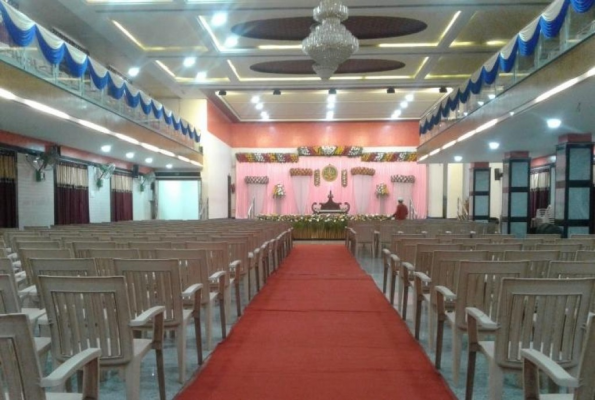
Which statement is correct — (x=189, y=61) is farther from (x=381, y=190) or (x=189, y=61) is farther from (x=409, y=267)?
(x=381, y=190)

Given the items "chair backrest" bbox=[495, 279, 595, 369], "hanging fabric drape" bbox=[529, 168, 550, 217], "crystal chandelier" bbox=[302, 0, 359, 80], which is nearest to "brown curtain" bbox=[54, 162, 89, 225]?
"crystal chandelier" bbox=[302, 0, 359, 80]

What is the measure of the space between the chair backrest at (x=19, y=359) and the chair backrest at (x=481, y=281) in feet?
8.52

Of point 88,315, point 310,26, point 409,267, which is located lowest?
point 409,267

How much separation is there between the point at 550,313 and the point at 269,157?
78.9 ft

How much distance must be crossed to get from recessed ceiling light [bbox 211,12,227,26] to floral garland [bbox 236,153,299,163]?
1365cm

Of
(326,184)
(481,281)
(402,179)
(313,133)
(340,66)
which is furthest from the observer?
(313,133)

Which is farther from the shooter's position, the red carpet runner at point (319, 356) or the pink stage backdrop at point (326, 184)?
the pink stage backdrop at point (326, 184)

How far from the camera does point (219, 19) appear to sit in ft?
40.3

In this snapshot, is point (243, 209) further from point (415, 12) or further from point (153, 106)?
point (415, 12)

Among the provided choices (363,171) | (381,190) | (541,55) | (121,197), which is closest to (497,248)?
(541,55)

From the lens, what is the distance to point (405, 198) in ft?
84.8

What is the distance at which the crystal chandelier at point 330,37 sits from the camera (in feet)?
29.0

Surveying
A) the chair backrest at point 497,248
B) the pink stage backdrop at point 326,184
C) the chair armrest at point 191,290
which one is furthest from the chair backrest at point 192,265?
the pink stage backdrop at point 326,184

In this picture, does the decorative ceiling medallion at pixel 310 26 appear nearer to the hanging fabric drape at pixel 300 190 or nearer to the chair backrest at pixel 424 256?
the chair backrest at pixel 424 256
